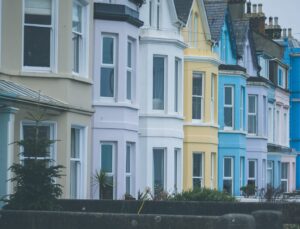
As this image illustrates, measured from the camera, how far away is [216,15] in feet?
134

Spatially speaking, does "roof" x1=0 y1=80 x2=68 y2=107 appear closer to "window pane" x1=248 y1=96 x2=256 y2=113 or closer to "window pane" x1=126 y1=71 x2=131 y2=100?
"window pane" x1=126 y1=71 x2=131 y2=100

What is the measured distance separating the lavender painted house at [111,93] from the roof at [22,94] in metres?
4.28

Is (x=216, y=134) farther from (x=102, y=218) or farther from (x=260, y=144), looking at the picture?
(x=102, y=218)

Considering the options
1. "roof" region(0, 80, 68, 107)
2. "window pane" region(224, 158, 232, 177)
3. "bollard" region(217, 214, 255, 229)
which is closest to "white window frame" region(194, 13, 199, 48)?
"window pane" region(224, 158, 232, 177)

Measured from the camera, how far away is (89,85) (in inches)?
952

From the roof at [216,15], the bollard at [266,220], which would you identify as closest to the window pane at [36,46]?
the bollard at [266,220]

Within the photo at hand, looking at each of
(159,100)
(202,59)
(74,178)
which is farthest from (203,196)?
(202,59)

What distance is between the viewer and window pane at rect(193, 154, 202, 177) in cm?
3616

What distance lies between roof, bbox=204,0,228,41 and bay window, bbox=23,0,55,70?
17363mm

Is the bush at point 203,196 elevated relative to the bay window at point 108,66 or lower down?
lower down

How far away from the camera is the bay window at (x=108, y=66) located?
26578 millimetres

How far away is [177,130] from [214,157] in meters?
6.11

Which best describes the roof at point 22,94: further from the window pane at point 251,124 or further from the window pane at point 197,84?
the window pane at point 251,124

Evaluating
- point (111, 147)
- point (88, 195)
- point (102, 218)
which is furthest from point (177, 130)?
point (102, 218)
